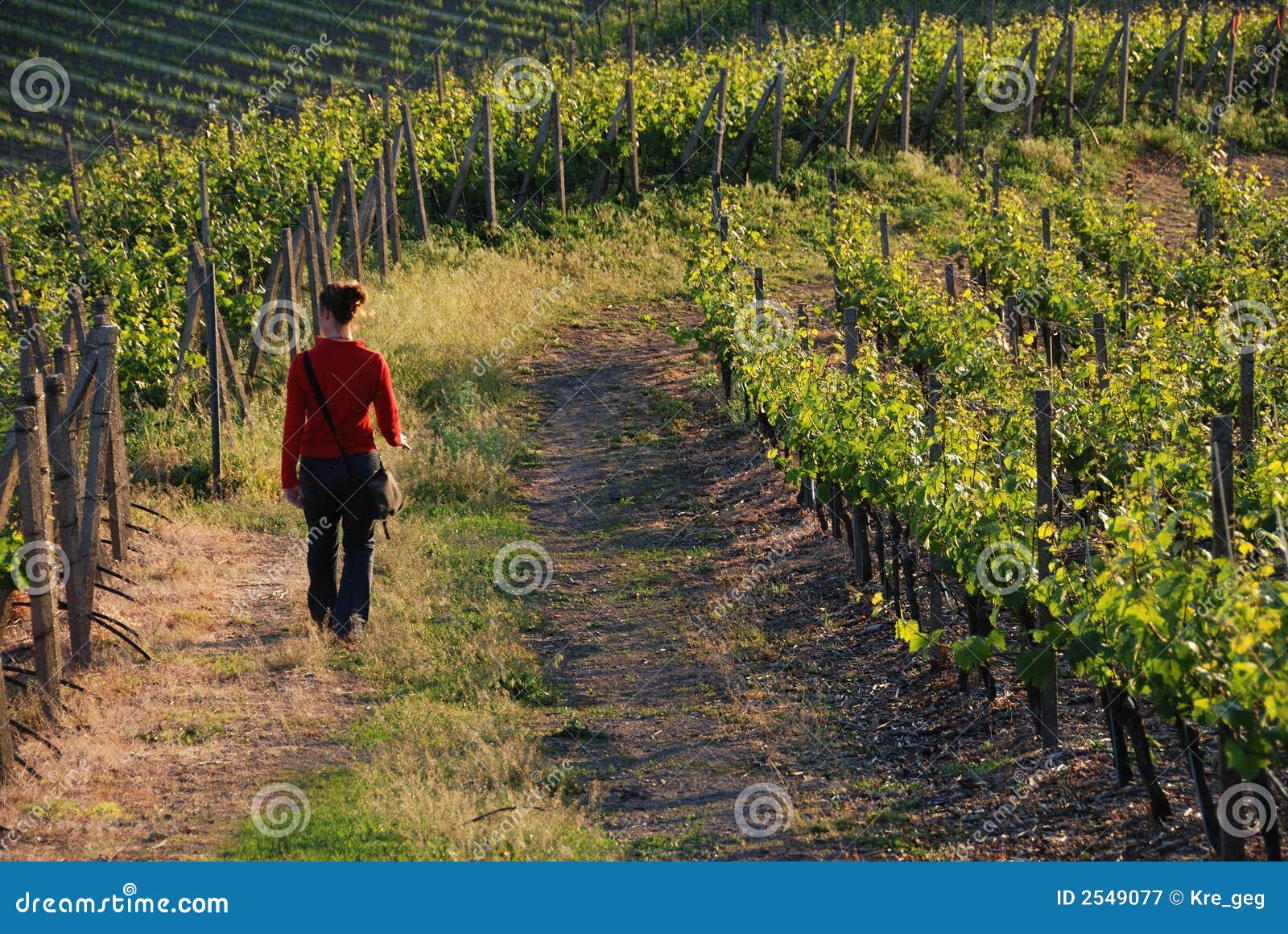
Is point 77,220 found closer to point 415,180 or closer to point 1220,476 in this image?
point 415,180

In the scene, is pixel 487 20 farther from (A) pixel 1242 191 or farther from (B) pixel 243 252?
(A) pixel 1242 191

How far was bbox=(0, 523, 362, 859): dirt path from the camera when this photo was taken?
4.98 m

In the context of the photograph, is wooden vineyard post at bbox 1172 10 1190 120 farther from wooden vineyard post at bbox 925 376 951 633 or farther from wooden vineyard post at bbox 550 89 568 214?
wooden vineyard post at bbox 925 376 951 633

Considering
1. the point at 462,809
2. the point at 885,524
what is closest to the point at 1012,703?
the point at 462,809

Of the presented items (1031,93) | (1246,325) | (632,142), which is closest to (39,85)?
(632,142)

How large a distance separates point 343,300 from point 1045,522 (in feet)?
10.9

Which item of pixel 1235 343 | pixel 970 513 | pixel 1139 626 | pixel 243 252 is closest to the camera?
pixel 1139 626

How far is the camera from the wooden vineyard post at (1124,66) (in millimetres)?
19594

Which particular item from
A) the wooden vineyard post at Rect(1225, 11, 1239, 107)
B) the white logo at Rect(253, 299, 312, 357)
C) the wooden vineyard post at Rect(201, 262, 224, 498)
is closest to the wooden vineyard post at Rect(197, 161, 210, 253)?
the white logo at Rect(253, 299, 312, 357)

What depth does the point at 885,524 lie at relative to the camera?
9.44 m

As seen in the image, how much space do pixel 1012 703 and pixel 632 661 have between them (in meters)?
1.95

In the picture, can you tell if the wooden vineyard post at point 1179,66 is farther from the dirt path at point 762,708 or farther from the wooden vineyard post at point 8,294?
the wooden vineyard post at point 8,294

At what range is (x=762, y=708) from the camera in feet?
20.6

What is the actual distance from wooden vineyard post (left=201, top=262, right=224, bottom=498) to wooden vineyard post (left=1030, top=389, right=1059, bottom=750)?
587 cm
